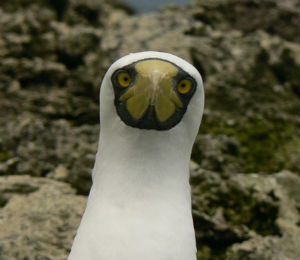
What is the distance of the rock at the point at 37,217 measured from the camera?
18.6 ft

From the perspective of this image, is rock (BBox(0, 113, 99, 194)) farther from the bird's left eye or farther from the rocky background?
the bird's left eye

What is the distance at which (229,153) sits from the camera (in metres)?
7.24

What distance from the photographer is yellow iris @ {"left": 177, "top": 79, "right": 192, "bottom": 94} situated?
14.3ft

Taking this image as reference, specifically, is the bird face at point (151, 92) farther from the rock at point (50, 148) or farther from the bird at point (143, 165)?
the rock at point (50, 148)

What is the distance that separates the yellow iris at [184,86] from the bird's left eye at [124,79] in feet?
1.06

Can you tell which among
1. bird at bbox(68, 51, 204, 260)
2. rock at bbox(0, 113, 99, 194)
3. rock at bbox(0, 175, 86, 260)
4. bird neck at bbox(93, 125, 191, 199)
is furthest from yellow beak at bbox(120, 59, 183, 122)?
rock at bbox(0, 113, 99, 194)

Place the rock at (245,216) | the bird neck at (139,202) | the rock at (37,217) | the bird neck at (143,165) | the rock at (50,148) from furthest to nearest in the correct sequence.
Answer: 1. the rock at (50,148)
2. the rock at (245,216)
3. the rock at (37,217)
4. the bird neck at (143,165)
5. the bird neck at (139,202)

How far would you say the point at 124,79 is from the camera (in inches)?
172

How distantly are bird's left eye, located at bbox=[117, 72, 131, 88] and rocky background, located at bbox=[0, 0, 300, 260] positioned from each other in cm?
197

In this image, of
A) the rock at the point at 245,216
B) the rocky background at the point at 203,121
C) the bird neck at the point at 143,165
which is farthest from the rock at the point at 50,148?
the bird neck at the point at 143,165

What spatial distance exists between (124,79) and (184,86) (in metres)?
0.39

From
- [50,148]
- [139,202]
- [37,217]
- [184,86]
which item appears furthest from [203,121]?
[139,202]

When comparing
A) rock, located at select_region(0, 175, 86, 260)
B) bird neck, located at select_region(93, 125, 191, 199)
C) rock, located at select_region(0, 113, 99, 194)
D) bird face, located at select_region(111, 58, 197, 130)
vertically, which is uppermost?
bird face, located at select_region(111, 58, 197, 130)

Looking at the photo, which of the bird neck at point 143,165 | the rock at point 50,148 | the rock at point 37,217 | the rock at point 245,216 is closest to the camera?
the bird neck at point 143,165
